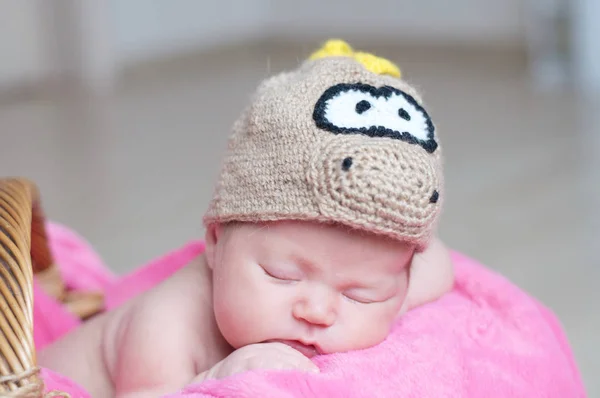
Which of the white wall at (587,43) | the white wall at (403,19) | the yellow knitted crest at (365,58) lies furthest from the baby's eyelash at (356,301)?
the white wall at (403,19)

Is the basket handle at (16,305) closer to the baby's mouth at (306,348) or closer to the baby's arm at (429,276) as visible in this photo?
the baby's mouth at (306,348)

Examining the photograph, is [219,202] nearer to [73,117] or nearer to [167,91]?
[73,117]

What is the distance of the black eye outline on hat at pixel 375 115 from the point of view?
0.83 metres

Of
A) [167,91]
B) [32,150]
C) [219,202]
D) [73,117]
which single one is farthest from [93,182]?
[219,202]

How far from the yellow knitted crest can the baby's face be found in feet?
0.71

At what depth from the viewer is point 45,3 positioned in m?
3.89

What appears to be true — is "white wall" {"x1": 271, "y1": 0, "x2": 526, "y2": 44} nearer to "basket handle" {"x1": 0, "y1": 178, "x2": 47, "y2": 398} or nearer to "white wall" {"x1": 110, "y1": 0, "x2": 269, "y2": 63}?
"white wall" {"x1": 110, "y1": 0, "x2": 269, "y2": 63}

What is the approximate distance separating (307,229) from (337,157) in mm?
78

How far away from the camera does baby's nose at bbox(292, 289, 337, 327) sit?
33.0 inches

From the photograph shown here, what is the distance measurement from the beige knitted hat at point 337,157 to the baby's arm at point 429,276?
18 cm

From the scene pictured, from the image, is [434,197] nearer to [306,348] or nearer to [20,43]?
[306,348]

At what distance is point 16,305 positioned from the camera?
2.44ft

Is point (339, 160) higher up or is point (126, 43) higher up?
point (339, 160)

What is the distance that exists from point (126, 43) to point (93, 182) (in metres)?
1.93
